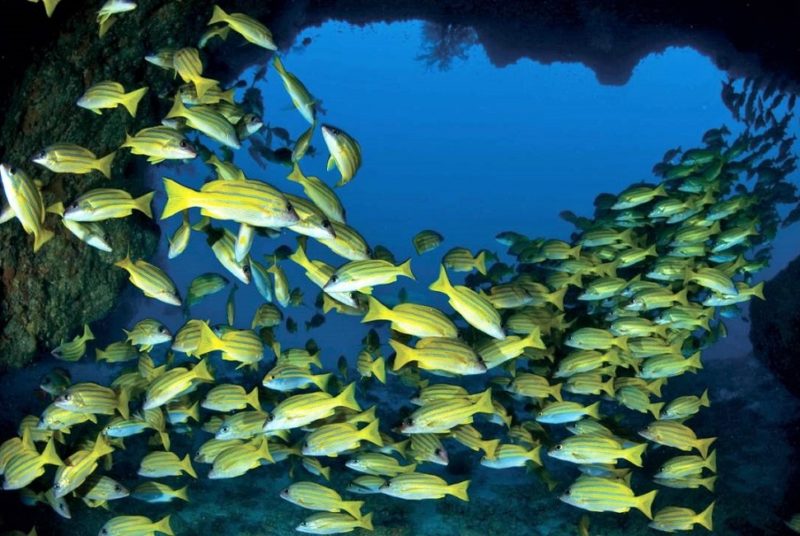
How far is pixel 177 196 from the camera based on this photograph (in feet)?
11.7

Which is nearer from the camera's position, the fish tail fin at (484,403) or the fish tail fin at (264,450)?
the fish tail fin at (484,403)

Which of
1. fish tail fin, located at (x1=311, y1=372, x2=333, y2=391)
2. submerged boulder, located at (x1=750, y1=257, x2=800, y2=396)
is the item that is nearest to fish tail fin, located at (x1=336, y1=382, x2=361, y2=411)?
fish tail fin, located at (x1=311, y1=372, x2=333, y2=391)

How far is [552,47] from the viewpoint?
1367cm

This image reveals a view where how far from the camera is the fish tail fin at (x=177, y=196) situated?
139 inches

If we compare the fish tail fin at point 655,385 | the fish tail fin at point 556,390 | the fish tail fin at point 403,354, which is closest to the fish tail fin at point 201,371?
the fish tail fin at point 403,354

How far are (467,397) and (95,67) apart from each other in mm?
5734

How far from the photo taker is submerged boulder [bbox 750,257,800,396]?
34.2 ft

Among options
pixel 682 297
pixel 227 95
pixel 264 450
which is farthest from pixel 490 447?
pixel 227 95

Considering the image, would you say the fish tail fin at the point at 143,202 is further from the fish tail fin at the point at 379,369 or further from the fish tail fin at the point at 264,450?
the fish tail fin at the point at 379,369

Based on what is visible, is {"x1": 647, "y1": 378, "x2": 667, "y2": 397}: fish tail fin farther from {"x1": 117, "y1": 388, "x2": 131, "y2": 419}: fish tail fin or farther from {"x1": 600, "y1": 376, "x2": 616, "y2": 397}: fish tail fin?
{"x1": 117, "y1": 388, "x2": 131, "y2": 419}: fish tail fin

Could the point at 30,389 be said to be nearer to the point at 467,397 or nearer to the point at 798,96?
the point at 467,397

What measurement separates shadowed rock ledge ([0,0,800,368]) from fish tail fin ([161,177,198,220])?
3.40 meters

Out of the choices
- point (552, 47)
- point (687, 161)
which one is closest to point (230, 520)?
point (687, 161)

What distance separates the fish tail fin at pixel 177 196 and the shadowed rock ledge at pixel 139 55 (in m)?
3.40
